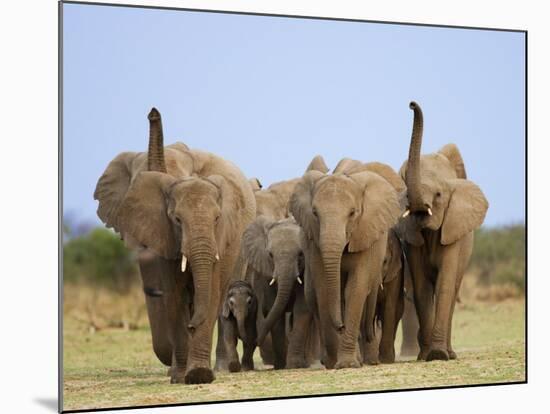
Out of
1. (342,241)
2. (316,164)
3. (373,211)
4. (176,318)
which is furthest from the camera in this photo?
(316,164)

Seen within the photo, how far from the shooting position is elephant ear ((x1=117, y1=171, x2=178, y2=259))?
12008 mm

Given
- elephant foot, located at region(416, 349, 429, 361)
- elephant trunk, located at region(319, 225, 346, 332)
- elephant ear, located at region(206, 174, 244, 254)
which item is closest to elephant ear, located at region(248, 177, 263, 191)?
elephant trunk, located at region(319, 225, 346, 332)

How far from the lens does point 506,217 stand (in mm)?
13820

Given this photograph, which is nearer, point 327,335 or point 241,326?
point 327,335

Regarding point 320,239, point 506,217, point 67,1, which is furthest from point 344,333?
point 67,1

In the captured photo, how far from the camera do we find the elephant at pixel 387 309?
13.6 meters

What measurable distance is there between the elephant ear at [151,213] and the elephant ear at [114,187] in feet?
1.09

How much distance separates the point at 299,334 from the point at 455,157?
1.79 metres

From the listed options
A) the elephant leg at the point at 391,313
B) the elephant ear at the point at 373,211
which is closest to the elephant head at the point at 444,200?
the elephant ear at the point at 373,211

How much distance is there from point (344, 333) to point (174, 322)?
1354mm

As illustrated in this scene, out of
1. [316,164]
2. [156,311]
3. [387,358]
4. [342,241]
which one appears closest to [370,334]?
[387,358]

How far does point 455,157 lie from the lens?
45.4ft

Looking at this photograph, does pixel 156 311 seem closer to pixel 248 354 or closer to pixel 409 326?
pixel 248 354

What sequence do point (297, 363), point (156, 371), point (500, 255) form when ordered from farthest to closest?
1. point (500, 255)
2. point (297, 363)
3. point (156, 371)
